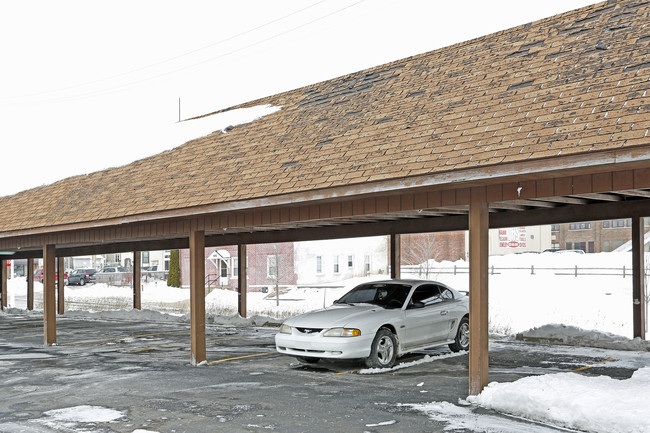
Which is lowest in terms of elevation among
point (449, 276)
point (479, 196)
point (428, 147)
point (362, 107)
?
point (449, 276)

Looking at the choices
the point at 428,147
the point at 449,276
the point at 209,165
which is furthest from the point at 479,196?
the point at 449,276

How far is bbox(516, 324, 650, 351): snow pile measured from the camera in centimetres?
1466

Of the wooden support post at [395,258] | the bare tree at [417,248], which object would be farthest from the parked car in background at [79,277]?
the wooden support post at [395,258]

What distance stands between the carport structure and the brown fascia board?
0.06 ft

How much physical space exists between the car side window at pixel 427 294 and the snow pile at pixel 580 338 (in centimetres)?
412

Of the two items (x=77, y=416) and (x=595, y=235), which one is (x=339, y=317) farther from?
(x=595, y=235)

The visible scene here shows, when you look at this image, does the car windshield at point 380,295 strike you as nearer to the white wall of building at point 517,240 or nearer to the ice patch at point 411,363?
the ice patch at point 411,363

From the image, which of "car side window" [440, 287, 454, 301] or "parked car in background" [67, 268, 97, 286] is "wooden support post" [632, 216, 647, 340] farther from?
"parked car in background" [67, 268, 97, 286]

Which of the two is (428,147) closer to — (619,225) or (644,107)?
(644,107)

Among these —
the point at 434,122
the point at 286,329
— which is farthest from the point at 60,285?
the point at 434,122

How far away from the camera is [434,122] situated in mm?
10352

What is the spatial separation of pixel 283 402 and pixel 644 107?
6.02 m

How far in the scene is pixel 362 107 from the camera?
42.7ft

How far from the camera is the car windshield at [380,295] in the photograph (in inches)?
507
